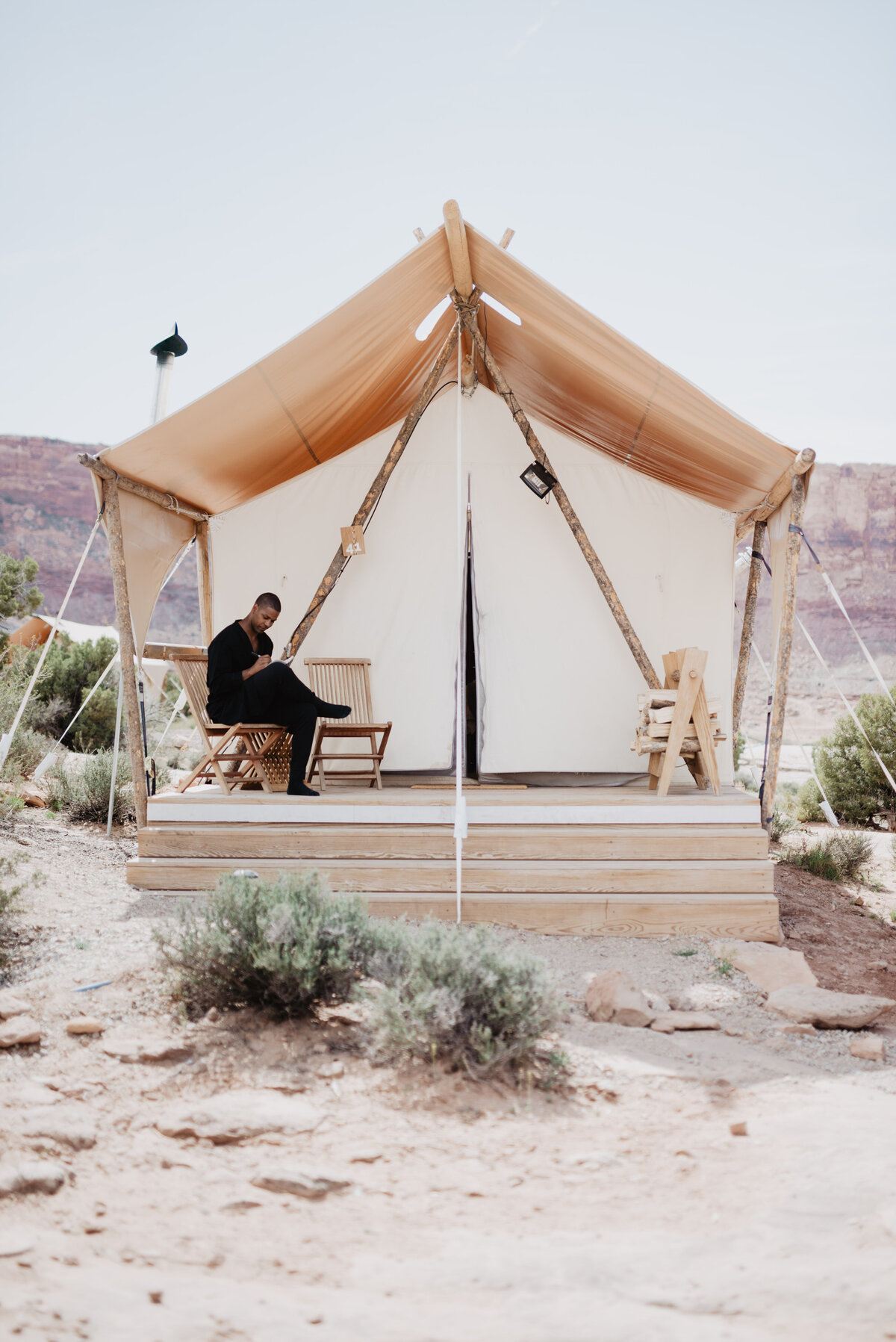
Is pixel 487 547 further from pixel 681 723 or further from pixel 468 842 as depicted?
pixel 468 842

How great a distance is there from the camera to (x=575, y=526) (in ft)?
17.1

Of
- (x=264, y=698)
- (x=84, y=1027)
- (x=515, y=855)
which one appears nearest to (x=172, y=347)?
(x=264, y=698)

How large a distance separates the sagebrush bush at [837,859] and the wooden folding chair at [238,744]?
3.62 metres

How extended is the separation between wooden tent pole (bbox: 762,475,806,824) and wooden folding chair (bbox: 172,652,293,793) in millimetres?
2500

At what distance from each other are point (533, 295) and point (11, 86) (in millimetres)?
6663

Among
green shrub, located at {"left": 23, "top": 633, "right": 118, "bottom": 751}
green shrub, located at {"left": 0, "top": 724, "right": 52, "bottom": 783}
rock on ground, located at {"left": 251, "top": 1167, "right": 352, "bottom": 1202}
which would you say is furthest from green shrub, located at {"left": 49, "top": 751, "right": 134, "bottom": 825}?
rock on ground, located at {"left": 251, "top": 1167, "right": 352, "bottom": 1202}

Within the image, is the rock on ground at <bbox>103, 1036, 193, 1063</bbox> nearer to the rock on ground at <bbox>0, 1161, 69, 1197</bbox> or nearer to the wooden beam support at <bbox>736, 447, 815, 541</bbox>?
the rock on ground at <bbox>0, 1161, 69, 1197</bbox>

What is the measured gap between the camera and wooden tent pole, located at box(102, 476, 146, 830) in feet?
14.8

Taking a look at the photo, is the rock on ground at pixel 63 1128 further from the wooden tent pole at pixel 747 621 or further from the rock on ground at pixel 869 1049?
the wooden tent pole at pixel 747 621

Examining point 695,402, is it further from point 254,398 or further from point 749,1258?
point 749,1258

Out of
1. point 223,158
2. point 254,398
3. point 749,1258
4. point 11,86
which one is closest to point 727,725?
point 254,398

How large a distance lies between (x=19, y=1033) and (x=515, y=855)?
2.20 m

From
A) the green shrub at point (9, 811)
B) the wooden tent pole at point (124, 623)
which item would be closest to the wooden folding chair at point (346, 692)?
the wooden tent pole at point (124, 623)

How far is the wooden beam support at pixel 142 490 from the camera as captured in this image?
4.32 m
